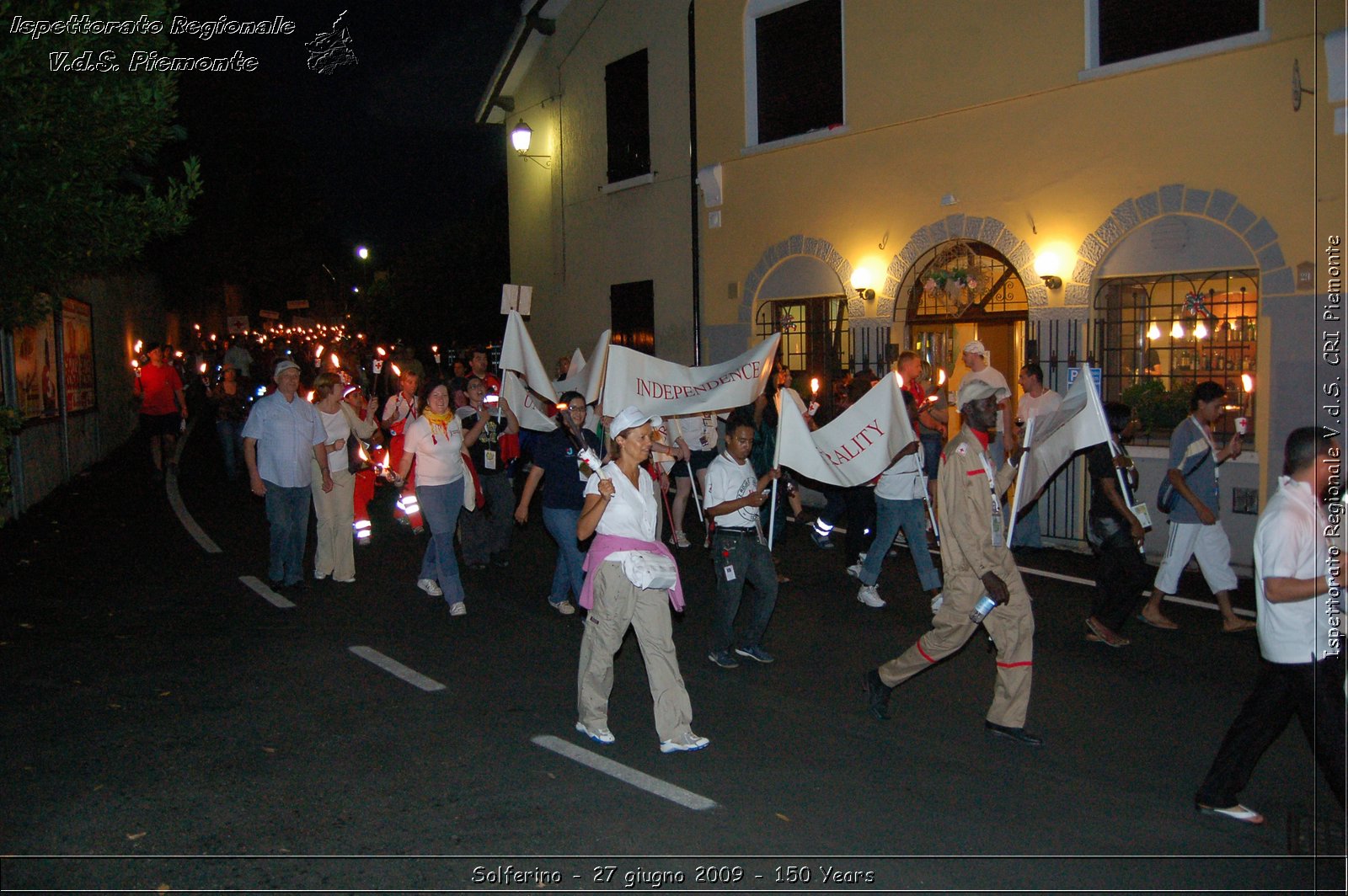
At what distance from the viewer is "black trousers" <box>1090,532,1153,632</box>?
7.80m

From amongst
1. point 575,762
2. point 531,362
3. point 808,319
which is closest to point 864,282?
point 808,319

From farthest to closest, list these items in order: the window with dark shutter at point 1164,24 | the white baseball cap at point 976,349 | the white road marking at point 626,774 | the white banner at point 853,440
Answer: the white baseball cap at point 976,349
the window with dark shutter at point 1164,24
the white banner at point 853,440
the white road marking at point 626,774

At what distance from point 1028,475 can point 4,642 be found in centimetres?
760

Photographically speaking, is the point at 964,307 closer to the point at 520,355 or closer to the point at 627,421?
the point at 520,355

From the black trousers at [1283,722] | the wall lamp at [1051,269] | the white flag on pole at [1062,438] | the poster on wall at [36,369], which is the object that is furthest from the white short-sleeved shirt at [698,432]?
the poster on wall at [36,369]

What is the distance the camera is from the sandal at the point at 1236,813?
16.1 ft

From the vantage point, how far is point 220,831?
484 centimetres

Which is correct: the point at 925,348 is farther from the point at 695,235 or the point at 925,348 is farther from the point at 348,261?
the point at 348,261

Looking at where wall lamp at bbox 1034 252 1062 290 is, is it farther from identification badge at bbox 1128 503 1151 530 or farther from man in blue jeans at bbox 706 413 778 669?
man in blue jeans at bbox 706 413 778 669

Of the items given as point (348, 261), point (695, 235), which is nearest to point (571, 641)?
point (695, 235)

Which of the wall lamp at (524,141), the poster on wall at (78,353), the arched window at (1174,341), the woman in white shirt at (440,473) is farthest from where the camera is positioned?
the wall lamp at (524,141)

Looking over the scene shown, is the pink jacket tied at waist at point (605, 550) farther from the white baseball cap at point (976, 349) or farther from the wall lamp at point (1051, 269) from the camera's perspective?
the wall lamp at point (1051, 269)

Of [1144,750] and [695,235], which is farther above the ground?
[695,235]

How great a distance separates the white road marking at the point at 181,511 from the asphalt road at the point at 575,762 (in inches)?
101
